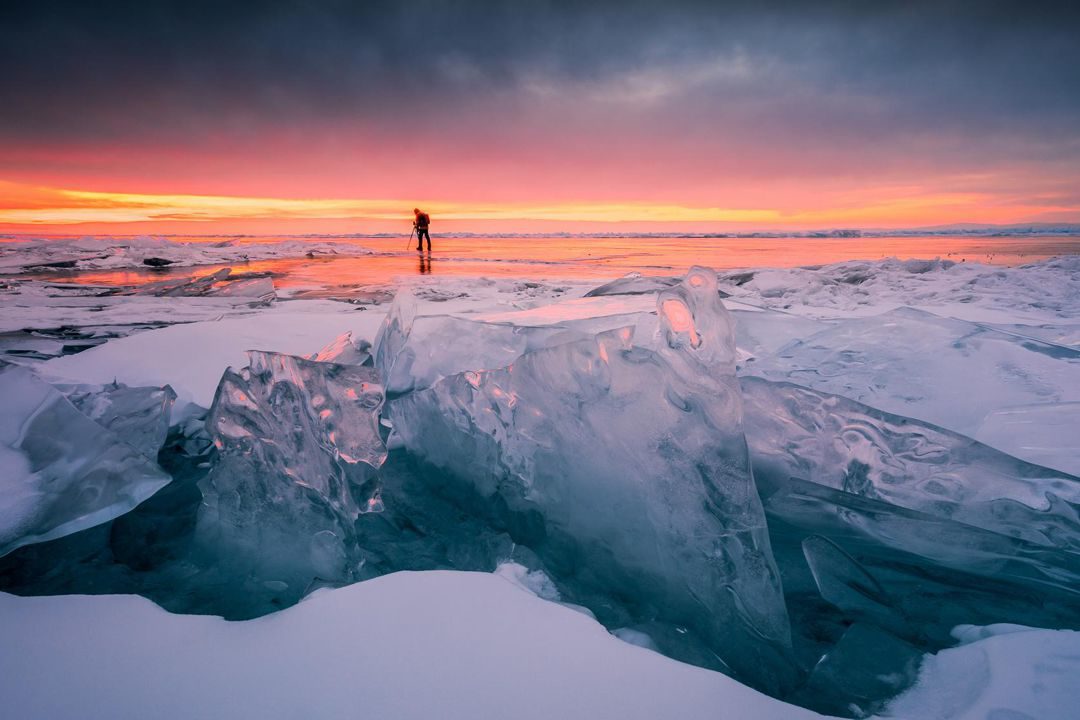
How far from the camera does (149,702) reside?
0.69 m

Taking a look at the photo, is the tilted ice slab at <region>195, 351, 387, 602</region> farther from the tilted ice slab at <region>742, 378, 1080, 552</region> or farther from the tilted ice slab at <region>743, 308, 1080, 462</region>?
the tilted ice slab at <region>743, 308, 1080, 462</region>

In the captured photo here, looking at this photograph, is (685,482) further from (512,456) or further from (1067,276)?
(1067,276)

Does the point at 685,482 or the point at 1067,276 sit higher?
the point at 1067,276

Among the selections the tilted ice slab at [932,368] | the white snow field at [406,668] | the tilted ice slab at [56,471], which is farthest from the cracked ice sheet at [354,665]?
the tilted ice slab at [932,368]

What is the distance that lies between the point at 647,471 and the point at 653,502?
0.07 meters

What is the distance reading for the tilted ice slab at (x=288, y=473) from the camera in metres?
1.10

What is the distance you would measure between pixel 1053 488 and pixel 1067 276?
6.20 m

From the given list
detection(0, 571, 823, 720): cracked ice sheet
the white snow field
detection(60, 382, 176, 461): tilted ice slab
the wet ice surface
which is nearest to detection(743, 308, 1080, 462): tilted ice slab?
the wet ice surface

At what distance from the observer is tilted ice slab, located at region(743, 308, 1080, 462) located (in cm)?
165

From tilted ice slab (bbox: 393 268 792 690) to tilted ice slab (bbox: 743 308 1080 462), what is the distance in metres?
0.98

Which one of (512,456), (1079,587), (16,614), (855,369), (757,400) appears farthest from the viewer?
(855,369)

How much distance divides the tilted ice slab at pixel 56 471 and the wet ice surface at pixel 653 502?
0.5 inches

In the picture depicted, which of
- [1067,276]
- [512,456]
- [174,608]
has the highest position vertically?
[1067,276]

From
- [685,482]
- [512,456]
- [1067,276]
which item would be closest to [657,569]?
[685,482]
